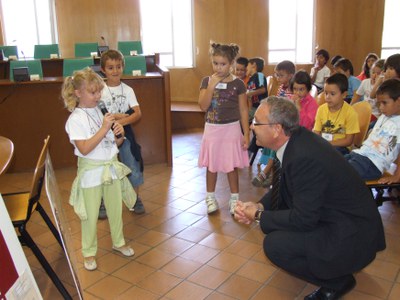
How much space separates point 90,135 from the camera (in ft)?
7.85

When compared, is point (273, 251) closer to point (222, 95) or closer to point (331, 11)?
→ point (222, 95)

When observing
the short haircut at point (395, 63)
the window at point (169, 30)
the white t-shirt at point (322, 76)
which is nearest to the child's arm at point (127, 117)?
the short haircut at point (395, 63)

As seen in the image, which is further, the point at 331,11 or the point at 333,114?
the point at 331,11

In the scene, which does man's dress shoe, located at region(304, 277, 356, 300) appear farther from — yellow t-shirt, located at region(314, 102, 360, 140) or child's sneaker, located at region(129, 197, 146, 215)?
child's sneaker, located at region(129, 197, 146, 215)

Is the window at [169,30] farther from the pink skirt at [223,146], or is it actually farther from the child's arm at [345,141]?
the child's arm at [345,141]

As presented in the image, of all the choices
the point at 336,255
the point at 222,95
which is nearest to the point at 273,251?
the point at 336,255

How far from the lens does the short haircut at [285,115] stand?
6.39 ft

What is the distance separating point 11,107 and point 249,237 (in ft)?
9.48

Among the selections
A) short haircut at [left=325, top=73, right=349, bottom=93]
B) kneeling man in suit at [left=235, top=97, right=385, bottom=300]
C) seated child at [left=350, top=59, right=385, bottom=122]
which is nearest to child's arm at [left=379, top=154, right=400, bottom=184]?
short haircut at [left=325, top=73, right=349, bottom=93]

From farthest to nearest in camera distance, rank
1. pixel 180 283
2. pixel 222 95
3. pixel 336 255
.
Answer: pixel 222 95 < pixel 180 283 < pixel 336 255

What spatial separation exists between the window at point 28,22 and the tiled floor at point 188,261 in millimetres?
5682

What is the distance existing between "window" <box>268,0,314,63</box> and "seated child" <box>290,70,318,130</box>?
5.05 m

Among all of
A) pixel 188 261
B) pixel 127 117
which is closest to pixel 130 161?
pixel 127 117

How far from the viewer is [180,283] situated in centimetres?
239
